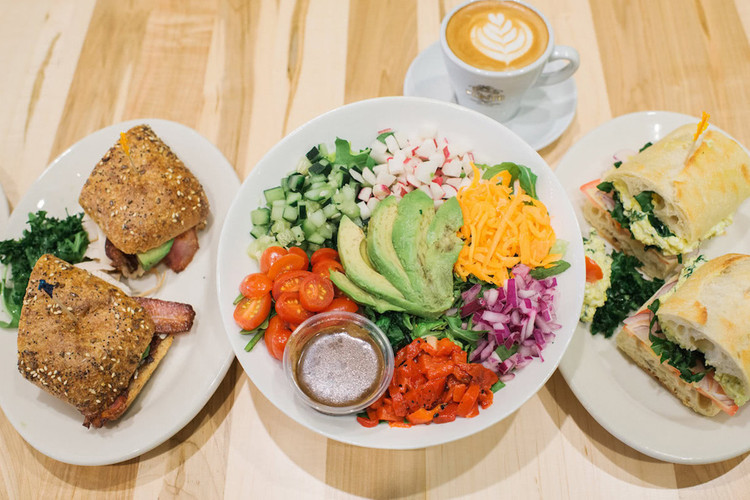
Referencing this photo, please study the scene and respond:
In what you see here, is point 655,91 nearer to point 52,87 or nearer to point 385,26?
point 385,26

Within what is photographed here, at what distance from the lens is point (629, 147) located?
2363 mm

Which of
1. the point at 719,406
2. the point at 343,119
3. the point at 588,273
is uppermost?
the point at 343,119

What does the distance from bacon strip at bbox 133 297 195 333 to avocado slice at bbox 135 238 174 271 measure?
221 millimetres

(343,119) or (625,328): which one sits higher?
(343,119)

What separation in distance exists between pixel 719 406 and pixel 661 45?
73.9 inches

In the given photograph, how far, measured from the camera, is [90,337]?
2.02 meters

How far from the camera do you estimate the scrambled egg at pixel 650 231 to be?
2090mm

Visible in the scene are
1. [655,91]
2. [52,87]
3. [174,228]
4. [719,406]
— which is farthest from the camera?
[52,87]

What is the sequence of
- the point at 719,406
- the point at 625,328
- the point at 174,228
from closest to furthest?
the point at 719,406, the point at 625,328, the point at 174,228

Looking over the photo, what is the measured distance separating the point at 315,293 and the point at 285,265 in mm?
189

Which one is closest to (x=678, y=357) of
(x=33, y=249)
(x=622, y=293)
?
(x=622, y=293)

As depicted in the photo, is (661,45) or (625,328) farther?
(661,45)

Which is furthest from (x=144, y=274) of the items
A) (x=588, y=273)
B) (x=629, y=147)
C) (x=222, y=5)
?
(x=629, y=147)

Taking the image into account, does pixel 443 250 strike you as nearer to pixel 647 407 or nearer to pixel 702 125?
pixel 647 407
